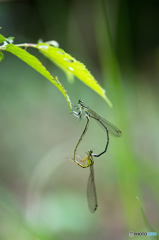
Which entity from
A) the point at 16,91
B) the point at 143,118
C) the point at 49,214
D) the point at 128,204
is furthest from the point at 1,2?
the point at 128,204

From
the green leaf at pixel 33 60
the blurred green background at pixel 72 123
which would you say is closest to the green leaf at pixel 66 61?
the green leaf at pixel 33 60

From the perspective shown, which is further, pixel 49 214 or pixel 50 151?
pixel 50 151

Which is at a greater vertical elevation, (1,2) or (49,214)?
(1,2)

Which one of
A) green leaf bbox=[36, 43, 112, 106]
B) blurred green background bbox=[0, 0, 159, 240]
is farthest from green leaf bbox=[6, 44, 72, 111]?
blurred green background bbox=[0, 0, 159, 240]

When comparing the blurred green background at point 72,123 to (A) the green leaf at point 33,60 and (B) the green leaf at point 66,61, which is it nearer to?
(B) the green leaf at point 66,61

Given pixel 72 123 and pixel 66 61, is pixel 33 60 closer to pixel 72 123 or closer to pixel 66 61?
pixel 66 61

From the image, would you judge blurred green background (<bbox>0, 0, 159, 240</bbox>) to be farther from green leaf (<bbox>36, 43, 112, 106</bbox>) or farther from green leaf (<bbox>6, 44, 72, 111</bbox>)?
green leaf (<bbox>6, 44, 72, 111</bbox>)

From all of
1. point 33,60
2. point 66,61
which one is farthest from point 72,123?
point 33,60

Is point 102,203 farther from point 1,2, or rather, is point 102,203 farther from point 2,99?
point 1,2
